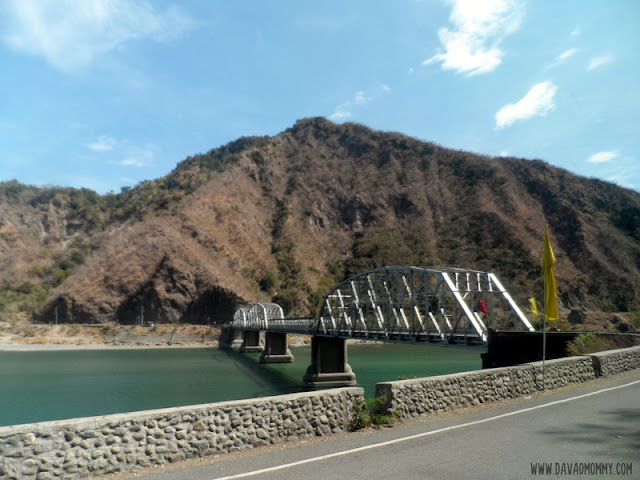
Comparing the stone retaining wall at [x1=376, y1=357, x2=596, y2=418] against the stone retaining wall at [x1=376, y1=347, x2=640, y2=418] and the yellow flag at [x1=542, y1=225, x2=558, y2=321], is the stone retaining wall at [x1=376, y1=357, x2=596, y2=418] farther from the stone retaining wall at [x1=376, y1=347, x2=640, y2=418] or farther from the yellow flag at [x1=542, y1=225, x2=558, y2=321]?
the yellow flag at [x1=542, y1=225, x2=558, y2=321]

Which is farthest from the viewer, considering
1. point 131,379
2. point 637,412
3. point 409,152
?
point 409,152

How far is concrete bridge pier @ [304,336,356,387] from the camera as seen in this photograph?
35094 mm

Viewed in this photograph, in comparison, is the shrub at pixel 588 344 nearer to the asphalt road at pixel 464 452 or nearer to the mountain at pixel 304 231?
the asphalt road at pixel 464 452

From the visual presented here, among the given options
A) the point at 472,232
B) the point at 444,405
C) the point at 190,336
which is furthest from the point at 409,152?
the point at 444,405

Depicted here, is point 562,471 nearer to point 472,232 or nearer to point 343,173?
point 472,232

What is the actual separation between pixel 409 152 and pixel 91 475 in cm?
12777

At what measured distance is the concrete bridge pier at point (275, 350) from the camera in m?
54.2

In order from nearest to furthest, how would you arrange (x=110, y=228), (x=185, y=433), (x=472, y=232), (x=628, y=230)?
(x=185, y=433) → (x=628, y=230) → (x=472, y=232) → (x=110, y=228)

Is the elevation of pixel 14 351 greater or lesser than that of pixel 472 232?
lesser

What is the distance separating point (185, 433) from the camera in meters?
7.42

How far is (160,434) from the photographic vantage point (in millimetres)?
7258

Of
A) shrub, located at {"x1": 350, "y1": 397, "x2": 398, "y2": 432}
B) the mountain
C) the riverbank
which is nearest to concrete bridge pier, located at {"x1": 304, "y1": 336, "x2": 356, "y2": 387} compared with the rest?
shrub, located at {"x1": 350, "y1": 397, "x2": 398, "y2": 432}

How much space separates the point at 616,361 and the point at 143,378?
36.6 meters

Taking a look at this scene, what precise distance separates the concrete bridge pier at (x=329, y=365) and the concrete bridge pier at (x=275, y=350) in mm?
18828
